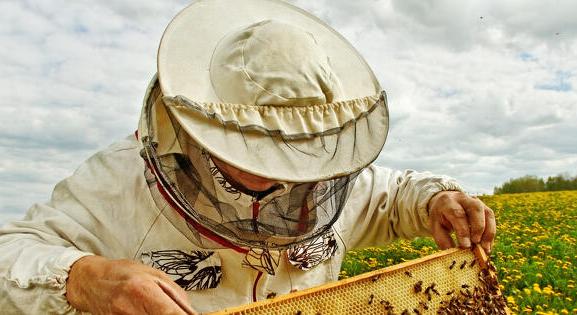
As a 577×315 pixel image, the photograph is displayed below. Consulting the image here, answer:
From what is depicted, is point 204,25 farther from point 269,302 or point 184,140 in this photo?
point 269,302

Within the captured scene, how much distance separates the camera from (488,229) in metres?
3.80

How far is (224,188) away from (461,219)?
146 centimetres

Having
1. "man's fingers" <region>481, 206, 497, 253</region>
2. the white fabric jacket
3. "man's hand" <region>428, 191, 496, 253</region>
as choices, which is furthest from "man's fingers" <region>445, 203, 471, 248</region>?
the white fabric jacket

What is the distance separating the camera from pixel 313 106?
2.95 meters

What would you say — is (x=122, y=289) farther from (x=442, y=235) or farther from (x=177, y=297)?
(x=442, y=235)

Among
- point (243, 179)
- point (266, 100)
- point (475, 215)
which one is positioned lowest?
point (243, 179)

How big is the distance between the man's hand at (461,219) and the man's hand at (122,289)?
6.05 feet

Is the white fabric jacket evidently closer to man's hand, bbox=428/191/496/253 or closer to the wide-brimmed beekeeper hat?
man's hand, bbox=428/191/496/253

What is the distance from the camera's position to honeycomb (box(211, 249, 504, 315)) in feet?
9.64

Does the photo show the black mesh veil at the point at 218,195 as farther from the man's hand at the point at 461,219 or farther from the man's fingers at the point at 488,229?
the man's fingers at the point at 488,229

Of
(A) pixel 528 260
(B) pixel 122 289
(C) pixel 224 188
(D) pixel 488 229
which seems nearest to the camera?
(B) pixel 122 289

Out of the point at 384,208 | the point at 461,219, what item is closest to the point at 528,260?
the point at 384,208

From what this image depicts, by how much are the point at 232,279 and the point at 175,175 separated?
31.3 inches

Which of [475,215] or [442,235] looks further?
[442,235]
